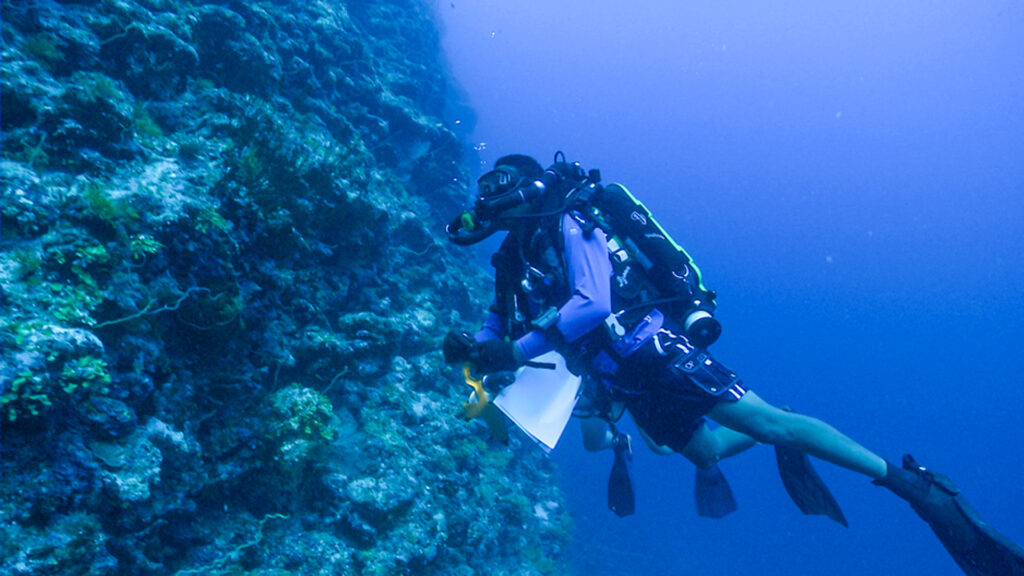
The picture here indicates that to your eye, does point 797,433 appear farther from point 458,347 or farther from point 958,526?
point 458,347

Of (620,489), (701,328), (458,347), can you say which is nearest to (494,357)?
(458,347)

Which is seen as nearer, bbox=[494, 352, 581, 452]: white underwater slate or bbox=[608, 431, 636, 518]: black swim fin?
bbox=[494, 352, 581, 452]: white underwater slate

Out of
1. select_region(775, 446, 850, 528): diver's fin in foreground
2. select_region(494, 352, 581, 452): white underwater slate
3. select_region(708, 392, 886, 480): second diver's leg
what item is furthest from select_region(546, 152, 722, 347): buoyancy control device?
select_region(775, 446, 850, 528): diver's fin in foreground

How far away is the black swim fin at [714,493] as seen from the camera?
4523mm

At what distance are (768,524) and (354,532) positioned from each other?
5783 centimetres

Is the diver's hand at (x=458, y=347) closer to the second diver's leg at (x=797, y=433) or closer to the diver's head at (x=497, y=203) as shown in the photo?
the diver's head at (x=497, y=203)

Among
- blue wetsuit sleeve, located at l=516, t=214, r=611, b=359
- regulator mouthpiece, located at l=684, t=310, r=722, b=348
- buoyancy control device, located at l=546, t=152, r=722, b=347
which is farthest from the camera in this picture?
buoyancy control device, located at l=546, t=152, r=722, b=347

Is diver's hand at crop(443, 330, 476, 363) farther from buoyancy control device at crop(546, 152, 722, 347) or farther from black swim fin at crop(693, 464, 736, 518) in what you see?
black swim fin at crop(693, 464, 736, 518)

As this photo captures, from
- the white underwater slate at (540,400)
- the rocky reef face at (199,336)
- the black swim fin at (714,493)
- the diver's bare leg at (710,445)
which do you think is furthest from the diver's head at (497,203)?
the black swim fin at (714,493)

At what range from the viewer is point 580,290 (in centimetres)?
327

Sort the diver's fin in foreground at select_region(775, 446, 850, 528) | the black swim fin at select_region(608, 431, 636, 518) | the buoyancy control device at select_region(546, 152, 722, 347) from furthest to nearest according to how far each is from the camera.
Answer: the black swim fin at select_region(608, 431, 636, 518) < the diver's fin in foreground at select_region(775, 446, 850, 528) < the buoyancy control device at select_region(546, 152, 722, 347)

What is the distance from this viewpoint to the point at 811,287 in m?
142

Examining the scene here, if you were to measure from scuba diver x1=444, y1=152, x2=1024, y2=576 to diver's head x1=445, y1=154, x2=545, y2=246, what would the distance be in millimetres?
10

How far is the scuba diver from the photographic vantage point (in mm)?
3246
